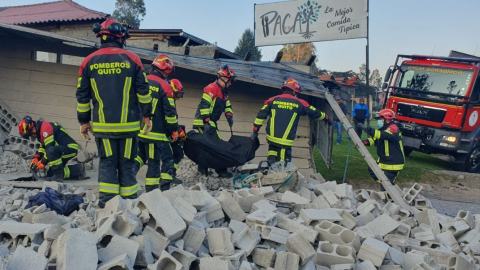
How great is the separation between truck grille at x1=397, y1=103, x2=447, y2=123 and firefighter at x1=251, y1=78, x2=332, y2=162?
593cm

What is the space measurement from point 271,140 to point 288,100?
28.6 inches

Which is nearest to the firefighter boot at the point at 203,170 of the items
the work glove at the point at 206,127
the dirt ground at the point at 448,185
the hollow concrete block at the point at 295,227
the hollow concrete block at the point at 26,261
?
the work glove at the point at 206,127

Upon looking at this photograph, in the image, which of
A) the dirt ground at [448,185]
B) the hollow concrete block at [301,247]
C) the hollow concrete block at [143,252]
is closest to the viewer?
the hollow concrete block at [143,252]

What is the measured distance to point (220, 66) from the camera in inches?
351

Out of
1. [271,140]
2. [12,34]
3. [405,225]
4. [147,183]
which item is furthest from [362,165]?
[12,34]

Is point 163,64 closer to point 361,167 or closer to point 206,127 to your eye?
point 206,127

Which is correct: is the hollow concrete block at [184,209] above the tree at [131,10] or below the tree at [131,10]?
below

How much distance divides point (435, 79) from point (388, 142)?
17.3 ft

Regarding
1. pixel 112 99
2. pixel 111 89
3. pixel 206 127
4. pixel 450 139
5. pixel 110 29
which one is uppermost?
pixel 110 29

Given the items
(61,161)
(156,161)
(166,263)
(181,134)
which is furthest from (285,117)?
(166,263)

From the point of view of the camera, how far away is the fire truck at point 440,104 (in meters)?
11.6

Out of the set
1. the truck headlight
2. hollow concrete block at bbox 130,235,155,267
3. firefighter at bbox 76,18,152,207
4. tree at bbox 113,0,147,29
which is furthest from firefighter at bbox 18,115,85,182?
tree at bbox 113,0,147,29

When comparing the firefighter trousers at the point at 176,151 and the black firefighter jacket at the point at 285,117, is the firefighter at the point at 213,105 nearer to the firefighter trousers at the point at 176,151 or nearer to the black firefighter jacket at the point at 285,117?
the firefighter trousers at the point at 176,151

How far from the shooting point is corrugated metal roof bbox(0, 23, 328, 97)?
7.89m
